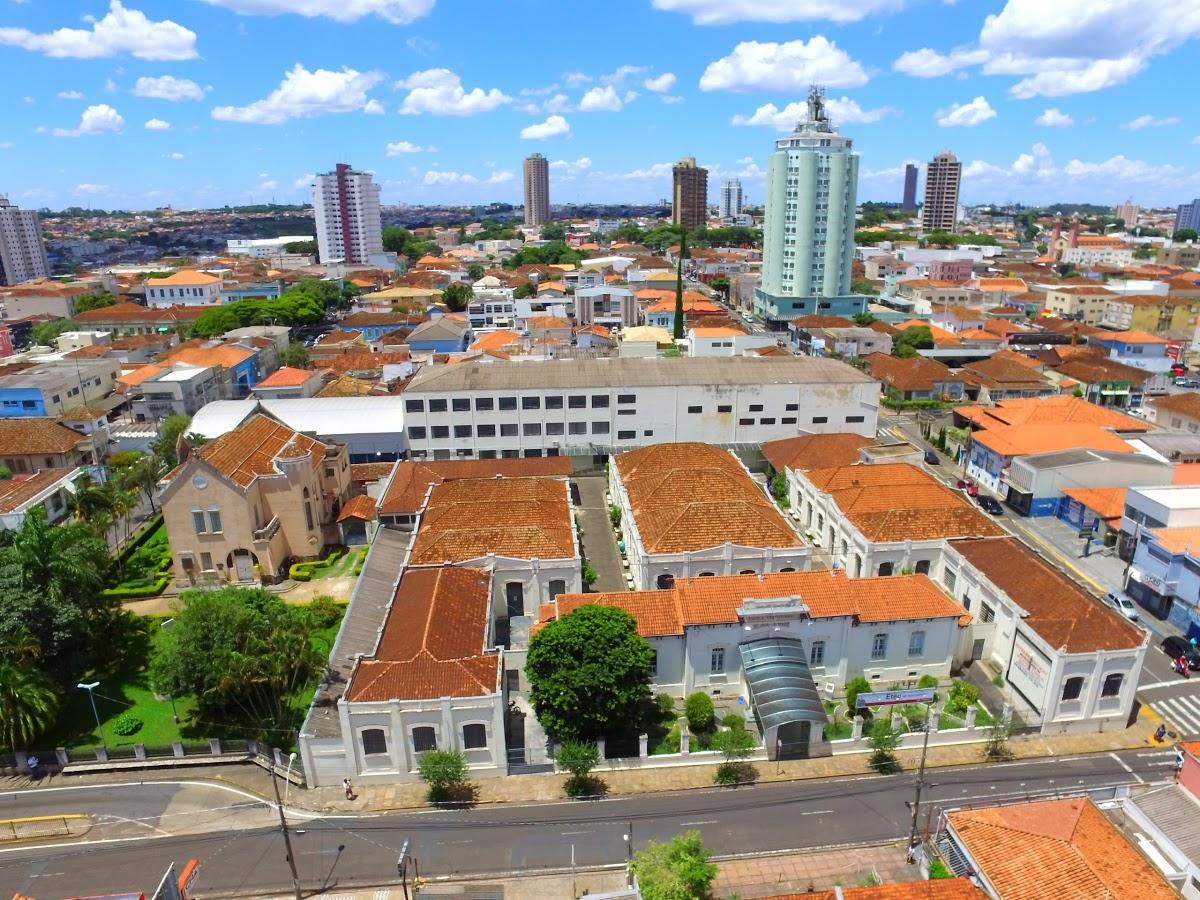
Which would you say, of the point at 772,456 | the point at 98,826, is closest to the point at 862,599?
the point at 772,456

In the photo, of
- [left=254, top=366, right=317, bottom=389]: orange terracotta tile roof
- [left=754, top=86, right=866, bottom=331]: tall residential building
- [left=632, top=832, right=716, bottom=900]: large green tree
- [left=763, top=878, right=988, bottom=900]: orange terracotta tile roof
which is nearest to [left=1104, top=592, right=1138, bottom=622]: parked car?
[left=763, top=878, right=988, bottom=900]: orange terracotta tile roof

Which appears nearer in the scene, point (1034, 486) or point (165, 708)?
point (165, 708)

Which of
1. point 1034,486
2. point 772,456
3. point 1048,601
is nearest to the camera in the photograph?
point 1048,601

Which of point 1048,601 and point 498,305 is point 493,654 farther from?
point 498,305

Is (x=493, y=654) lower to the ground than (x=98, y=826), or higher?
higher

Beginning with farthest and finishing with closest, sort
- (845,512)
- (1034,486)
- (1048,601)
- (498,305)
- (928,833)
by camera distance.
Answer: (498,305), (1034,486), (845,512), (1048,601), (928,833)

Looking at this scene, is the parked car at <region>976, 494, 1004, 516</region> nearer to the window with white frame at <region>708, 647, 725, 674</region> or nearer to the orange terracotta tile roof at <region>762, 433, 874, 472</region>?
the orange terracotta tile roof at <region>762, 433, 874, 472</region>

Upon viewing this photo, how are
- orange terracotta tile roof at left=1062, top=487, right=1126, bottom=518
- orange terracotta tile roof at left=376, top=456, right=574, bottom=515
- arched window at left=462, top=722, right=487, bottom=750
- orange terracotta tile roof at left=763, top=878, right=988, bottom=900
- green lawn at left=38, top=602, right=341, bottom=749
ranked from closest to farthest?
1. orange terracotta tile roof at left=763, top=878, right=988, bottom=900
2. arched window at left=462, top=722, right=487, bottom=750
3. green lawn at left=38, top=602, right=341, bottom=749
4. orange terracotta tile roof at left=376, top=456, right=574, bottom=515
5. orange terracotta tile roof at left=1062, top=487, right=1126, bottom=518
